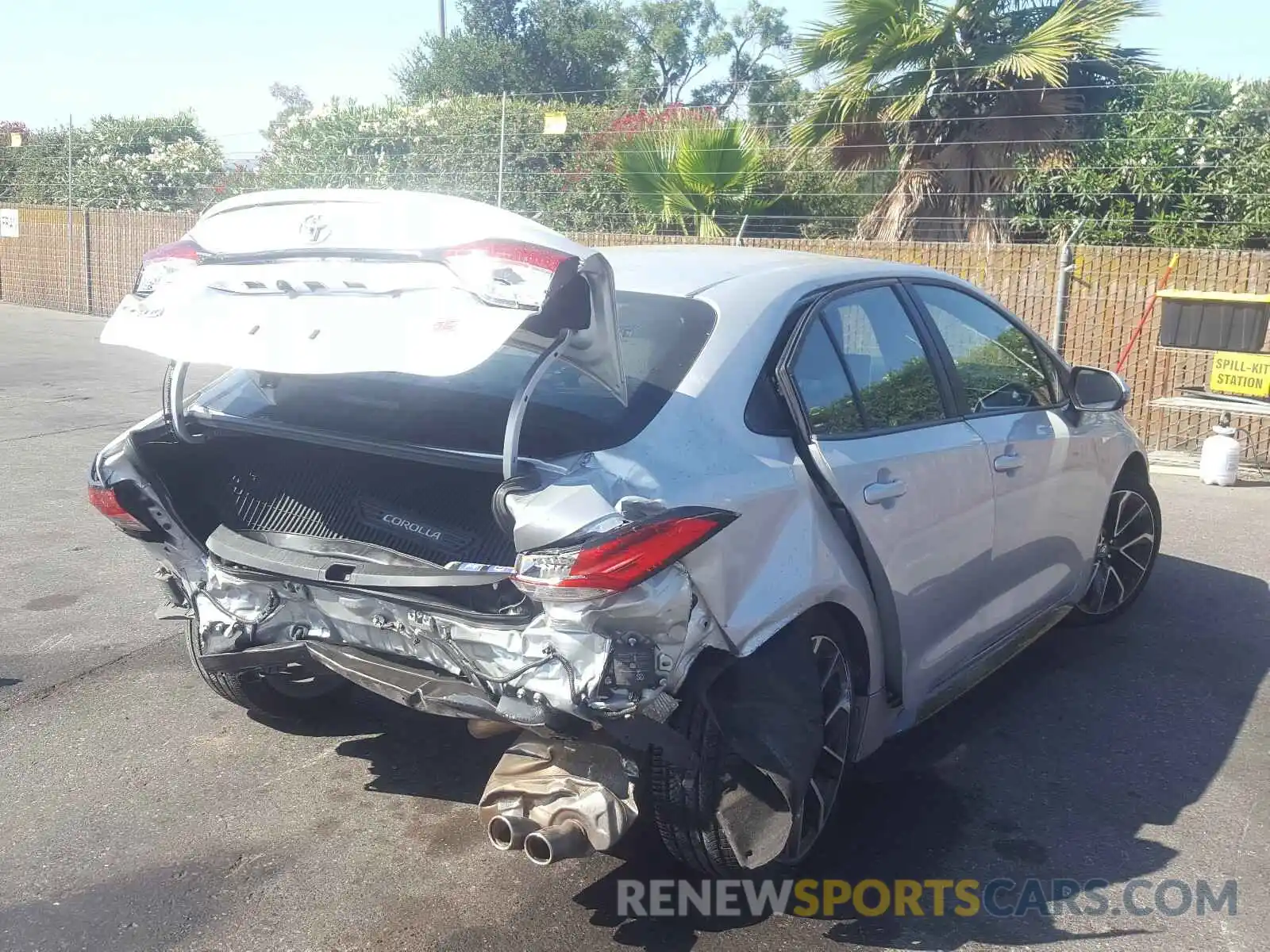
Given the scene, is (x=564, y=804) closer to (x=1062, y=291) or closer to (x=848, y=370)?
(x=848, y=370)

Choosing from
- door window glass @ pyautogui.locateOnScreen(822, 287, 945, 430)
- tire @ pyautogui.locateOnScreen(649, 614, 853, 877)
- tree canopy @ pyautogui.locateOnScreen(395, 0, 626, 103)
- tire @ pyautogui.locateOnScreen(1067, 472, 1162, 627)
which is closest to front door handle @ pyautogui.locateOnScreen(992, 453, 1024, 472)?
door window glass @ pyautogui.locateOnScreen(822, 287, 945, 430)

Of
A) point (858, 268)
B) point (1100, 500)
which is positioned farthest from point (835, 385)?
point (1100, 500)

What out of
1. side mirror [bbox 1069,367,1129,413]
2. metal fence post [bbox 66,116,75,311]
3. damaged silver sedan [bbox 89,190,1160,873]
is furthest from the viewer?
metal fence post [bbox 66,116,75,311]

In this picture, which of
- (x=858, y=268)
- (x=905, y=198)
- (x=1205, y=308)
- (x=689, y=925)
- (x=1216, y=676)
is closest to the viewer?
(x=689, y=925)

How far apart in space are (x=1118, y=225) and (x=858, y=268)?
10137 millimetres

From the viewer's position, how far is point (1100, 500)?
519 centimetres

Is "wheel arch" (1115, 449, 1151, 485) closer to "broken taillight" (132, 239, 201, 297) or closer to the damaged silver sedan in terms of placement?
the damaged silver sedan

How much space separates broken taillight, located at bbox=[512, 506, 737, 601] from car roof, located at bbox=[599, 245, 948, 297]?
103 centimetres

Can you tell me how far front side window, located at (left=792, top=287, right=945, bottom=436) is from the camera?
12.1ft

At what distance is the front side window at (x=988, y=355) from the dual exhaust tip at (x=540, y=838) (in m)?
2.10

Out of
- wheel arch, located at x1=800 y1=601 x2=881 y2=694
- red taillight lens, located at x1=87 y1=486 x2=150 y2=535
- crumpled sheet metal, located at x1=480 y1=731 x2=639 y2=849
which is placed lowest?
crumpled sheet metal, located at x1=480 y1=731 x2=639 y2=849

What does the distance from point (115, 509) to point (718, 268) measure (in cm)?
193

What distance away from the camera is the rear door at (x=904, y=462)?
360 centimetres

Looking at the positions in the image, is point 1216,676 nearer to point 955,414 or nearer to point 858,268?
point 955,414
